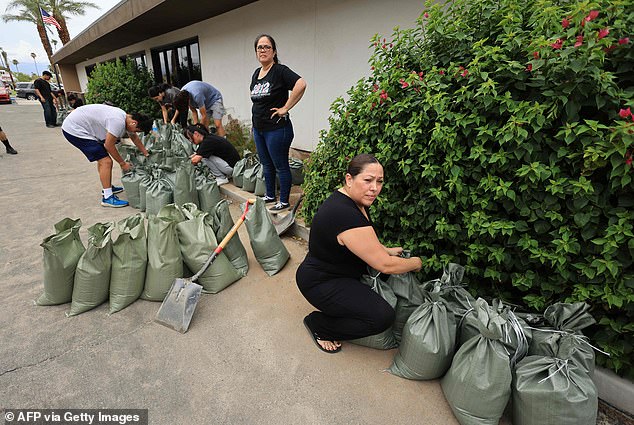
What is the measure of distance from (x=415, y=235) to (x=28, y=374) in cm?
254

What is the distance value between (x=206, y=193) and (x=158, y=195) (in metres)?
0.55

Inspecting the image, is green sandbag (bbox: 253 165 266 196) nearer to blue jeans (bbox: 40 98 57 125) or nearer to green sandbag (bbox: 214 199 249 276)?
green sandbag (bbox: 214 199 249 276)

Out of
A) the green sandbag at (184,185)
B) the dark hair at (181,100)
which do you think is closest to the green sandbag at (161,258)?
the green sandbag at (184,185)

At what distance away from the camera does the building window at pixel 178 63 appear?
359 inches

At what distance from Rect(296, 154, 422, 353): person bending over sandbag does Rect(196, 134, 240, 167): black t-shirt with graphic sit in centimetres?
314

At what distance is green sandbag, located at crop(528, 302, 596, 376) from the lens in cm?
145

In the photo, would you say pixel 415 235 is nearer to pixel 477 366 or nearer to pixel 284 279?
pixel 477 366

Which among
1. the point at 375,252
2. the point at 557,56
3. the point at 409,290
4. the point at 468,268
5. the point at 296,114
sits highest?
the point at 557,56

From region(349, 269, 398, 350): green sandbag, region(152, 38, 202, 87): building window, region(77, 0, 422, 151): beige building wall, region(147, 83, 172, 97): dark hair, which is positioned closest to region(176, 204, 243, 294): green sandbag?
region(349, 269, 398, 350): green sandbag

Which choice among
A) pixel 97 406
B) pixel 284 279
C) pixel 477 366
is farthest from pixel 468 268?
pixel 97 406

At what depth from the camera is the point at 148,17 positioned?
7.63m

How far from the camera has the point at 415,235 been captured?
7.54ft

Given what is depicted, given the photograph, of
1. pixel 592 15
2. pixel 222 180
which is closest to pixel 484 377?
pixel 592 15

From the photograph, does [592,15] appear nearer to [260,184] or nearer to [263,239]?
[263,239]
